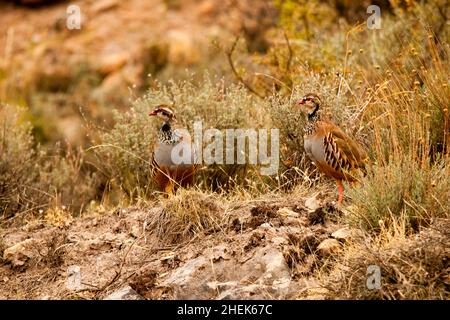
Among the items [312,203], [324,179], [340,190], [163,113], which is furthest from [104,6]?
[312,203]

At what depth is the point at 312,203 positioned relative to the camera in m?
6.91

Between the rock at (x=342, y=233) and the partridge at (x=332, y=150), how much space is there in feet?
2.12

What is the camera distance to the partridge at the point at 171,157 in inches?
296

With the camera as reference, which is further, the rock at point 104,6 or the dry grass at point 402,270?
the rock at point 104,6

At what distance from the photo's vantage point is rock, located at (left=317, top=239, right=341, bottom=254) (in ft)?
20.1

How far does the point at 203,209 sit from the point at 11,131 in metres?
3.66

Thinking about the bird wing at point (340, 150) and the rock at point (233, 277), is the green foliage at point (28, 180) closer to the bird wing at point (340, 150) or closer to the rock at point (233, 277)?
the rock at point (233, 277)

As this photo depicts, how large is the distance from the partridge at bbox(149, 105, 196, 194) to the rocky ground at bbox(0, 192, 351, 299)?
0.33 meters

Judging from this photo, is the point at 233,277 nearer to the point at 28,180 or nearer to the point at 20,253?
the point at 20,253

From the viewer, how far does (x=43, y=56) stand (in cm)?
1712

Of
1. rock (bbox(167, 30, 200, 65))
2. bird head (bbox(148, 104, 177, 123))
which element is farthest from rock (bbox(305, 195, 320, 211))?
rock (bbox(167, 30, 200, 65))

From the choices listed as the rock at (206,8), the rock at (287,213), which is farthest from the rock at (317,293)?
the rock at (206,8)

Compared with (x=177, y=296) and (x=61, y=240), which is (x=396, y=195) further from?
(x=61, y=240)

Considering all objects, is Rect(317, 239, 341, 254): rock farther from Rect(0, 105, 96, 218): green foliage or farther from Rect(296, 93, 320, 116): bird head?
Rect(0, 105, 96, 218): green foliage
